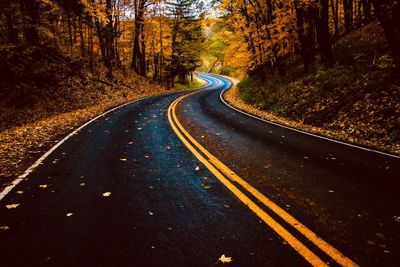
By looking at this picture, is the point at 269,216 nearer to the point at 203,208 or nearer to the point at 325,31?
the point at 203,208

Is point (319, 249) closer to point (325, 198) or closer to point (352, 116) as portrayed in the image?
point (325, 198)

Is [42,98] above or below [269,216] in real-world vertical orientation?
above

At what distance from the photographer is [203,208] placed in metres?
4.67

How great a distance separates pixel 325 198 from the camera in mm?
4996

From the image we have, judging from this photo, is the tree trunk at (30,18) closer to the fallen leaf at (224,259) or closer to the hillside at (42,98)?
the hillside at (42,98)

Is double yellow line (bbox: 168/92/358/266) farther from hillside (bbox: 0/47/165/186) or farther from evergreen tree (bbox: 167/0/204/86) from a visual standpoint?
evergreen tree (bbox: 167/0/204/86)

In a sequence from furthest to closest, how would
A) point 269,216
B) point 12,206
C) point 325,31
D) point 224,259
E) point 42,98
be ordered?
1. point 42,98
2. point 325,31
3. point 12,206
4. point 269,216
5. point 224,259

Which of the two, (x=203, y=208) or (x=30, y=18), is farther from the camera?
(x=30, y=18)

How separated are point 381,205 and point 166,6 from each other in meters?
35.6

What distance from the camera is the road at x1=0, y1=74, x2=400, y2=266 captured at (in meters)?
3.55

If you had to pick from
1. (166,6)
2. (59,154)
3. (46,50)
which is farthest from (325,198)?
(166,6)

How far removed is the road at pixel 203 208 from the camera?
11.6 ft

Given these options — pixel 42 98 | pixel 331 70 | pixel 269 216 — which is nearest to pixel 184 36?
pixel 42 98

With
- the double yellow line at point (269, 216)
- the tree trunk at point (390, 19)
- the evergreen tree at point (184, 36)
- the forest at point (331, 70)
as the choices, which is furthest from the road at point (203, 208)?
the evergreen tree at point (184, 36)
